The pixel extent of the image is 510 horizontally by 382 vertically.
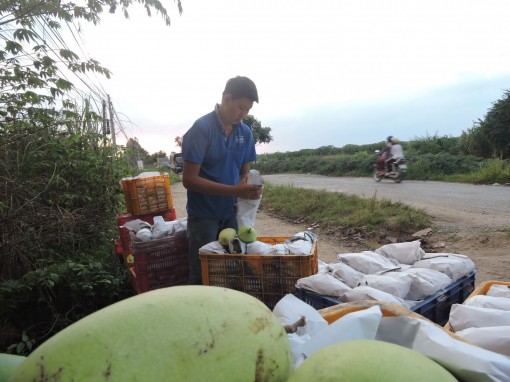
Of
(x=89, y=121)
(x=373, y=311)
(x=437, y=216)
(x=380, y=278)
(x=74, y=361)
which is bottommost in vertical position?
(x=437, y=216)

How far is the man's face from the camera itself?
264 cm

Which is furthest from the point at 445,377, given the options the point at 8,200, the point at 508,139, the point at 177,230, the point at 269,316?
the point at 508,139

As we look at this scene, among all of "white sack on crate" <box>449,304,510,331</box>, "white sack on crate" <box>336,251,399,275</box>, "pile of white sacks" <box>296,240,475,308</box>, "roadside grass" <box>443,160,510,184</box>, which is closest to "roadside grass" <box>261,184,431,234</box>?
"pile of white sacks" <box>296,240,475,308</box>

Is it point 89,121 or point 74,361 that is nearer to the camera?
point 74,361

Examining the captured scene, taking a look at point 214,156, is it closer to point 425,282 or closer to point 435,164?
point 425,282

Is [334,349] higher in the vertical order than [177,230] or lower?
higher

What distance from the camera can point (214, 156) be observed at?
2.80m

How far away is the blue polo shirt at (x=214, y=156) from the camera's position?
2662 millimetres

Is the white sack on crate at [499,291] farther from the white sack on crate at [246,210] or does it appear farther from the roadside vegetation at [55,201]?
the roadside vegetation at [55,201]

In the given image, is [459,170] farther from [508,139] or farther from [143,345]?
[143,345]

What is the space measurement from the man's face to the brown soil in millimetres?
2739

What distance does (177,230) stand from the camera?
124 inches

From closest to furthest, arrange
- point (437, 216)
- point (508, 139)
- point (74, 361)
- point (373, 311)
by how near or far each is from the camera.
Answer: point (74, 361)
point (373, 311)
point (437, 216)
point (508, 139)

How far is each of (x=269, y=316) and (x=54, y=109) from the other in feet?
15.4
